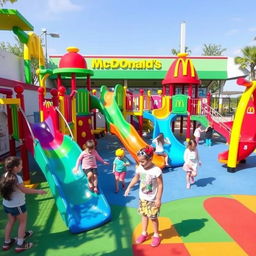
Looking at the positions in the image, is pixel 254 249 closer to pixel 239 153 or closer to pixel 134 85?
pixel 239 153

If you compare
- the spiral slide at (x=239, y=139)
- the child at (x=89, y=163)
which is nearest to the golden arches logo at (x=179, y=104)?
the spiral slide at (x=239, y=139)

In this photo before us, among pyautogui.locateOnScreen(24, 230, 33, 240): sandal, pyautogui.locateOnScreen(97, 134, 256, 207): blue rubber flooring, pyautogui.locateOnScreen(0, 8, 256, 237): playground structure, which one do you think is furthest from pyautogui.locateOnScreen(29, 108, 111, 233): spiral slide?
pyautogui.locateOnScreen(97, 134, 256, 207): blue rubber flooring

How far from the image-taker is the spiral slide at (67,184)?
4.86 meters

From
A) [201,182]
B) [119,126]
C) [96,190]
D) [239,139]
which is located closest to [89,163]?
[96,190]

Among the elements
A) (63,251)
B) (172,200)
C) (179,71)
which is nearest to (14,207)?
(63,251)

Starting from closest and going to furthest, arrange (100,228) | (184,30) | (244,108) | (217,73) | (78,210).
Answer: (100,228) → (78,210) → (244,108) → (217,73) → (184,30)

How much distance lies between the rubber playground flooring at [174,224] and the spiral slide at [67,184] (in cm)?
26

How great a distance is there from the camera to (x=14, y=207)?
3.93m

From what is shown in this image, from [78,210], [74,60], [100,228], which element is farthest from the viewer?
[74,60]

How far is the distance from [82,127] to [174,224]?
673 centimetres

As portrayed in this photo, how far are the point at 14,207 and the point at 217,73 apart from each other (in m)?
A: 21.9

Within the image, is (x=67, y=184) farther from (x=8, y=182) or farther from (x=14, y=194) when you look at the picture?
(x=8, y=182)

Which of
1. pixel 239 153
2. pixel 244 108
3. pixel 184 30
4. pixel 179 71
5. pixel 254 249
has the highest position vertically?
pixel 184 30

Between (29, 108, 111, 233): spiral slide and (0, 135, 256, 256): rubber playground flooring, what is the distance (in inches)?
10.0
